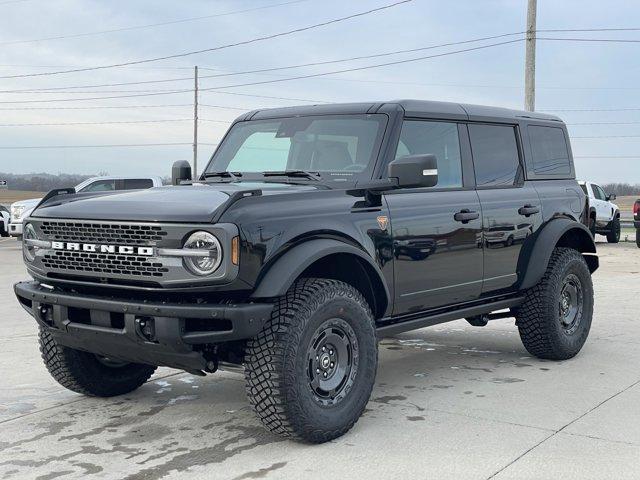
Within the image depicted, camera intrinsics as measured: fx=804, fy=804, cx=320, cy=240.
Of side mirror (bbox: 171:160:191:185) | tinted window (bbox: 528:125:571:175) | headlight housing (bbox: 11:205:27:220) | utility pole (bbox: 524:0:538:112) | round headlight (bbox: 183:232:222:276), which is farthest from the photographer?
utility pole (bbox: 524:0:538:112)

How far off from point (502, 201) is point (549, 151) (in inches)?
46.8

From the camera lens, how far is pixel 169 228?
411cm

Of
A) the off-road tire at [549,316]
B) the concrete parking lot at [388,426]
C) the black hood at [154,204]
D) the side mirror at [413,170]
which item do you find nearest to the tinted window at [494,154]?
the off-road tire at [549,316]

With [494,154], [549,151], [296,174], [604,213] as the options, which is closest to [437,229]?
[296,174]

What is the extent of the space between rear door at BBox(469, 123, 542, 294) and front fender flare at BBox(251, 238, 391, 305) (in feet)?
5.50

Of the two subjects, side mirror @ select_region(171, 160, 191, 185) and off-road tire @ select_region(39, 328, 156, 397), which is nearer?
off-road tire @ select_region(39, 328, 156, 397)

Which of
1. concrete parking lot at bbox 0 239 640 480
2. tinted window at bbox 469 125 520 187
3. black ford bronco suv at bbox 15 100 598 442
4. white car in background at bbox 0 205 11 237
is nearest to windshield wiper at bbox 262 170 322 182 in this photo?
black ford bronco suv at bbox 15 100 598 442

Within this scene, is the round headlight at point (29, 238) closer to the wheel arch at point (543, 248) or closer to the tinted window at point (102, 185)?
the wheel arch at point (543, 248)

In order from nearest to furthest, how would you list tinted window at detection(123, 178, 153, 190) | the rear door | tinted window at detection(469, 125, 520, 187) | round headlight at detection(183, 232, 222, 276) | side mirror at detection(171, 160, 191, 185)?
round headlight at detection(183, 232, 222, 276)
the rear door
tinted window at detection(469, 125, 520, 187)
side mirror at detection(171, 160, 191, 185)
tinted window at detection(123, 178, 153, 190)

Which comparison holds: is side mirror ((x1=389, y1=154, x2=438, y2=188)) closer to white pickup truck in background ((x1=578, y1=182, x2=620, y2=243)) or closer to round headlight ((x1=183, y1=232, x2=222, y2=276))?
round headlight ((x1=183, y1=232, x2=222, y2=276))

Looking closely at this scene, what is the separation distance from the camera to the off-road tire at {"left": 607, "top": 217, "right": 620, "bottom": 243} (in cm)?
2314

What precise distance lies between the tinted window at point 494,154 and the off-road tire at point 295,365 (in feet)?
6.68

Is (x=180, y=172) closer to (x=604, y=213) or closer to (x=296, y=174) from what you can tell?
(x=296, y=174)

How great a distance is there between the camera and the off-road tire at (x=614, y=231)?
2314cm
